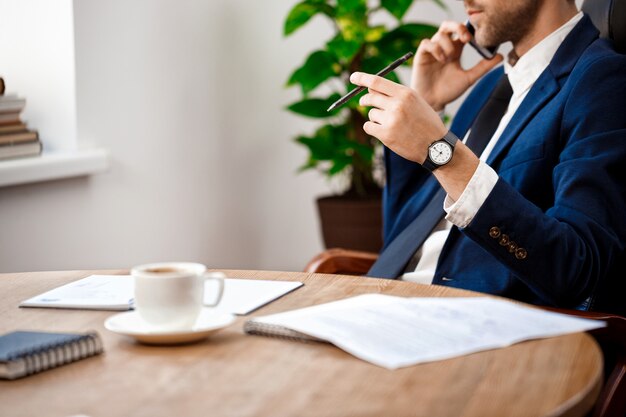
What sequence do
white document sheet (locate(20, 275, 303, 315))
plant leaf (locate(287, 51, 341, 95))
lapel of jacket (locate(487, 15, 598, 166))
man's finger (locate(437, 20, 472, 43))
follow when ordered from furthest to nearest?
1. plant leaf (locate(287, 51, 341, 95))
2. man's finger (locate(437, 20, 472, 43))
3. lapel of jacket (locate(487, 15, 598, 166))
4. white document sheet (locate(20, 275, 303, 315))

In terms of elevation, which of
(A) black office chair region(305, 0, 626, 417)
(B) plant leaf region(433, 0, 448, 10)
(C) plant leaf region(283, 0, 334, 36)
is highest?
(B) plant leaf region(433, 0, 448, 10)

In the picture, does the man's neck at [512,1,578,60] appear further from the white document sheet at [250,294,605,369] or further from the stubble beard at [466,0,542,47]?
the white document sheet at [250,294,605,369]

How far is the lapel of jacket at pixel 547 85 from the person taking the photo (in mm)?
1657

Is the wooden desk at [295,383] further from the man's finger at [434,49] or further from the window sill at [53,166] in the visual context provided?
the window sill at [53,166]

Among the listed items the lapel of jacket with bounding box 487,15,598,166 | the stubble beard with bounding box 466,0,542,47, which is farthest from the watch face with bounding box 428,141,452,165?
the stubble beard with bounding box 466,0,542,47

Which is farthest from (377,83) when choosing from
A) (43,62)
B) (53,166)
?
(43,62)

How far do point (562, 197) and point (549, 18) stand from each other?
481 millimetres

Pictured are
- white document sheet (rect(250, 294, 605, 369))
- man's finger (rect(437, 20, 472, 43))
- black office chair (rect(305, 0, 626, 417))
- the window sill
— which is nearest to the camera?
white document sheet (rect(250, 294, 605, 369))

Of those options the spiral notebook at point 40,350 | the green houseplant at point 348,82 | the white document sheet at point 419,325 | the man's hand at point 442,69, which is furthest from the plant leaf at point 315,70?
the spiral notebook at point 40,350

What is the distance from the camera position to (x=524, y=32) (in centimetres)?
181

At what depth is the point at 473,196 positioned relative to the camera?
141cm

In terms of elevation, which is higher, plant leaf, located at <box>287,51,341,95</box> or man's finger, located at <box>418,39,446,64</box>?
man's finger, located at <box>418,39,446,64</box>

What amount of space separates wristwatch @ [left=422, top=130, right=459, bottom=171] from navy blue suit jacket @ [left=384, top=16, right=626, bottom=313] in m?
0.09

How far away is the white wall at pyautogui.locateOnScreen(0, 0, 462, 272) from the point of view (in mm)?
2455
